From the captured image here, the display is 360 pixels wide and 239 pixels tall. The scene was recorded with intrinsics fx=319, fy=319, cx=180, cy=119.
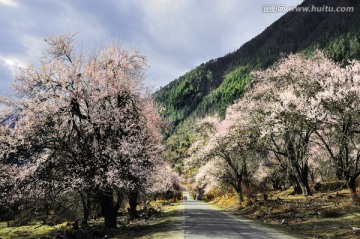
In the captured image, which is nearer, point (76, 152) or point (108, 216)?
point (76, 152)

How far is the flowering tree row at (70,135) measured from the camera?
1878cm

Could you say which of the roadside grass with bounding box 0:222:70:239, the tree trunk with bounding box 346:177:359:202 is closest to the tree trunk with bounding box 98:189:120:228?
the roadside grass with bounding box 0:222:70:239

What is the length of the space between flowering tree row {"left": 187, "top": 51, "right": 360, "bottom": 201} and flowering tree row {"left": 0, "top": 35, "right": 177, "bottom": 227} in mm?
11594

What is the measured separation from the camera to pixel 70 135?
1872 cm

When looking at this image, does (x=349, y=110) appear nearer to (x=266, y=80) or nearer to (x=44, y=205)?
(x=266, y=80)

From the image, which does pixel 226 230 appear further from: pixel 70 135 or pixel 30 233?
pixel 30 233

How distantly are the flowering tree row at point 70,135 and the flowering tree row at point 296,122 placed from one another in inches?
456

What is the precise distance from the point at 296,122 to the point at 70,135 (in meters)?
15.6

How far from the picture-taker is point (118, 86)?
21062 mm

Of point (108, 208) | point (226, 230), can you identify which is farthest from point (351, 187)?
point (108, 208)

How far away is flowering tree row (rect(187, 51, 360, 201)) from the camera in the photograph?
21.2 meters

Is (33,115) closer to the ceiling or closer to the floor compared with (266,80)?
closer to the floor

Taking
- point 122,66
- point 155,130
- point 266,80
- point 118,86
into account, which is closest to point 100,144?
point 118,86

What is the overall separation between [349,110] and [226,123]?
21.1 m
